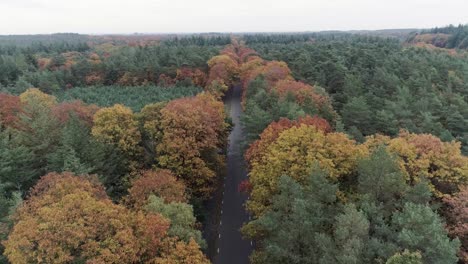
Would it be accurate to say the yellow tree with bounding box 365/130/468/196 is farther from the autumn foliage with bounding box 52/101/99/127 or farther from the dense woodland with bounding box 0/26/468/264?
the autumn foliage with bounding box 52/101/99/127

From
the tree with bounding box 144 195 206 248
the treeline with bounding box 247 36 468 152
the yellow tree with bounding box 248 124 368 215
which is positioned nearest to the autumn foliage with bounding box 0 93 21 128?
the tree with bounding box 144 195 206 248

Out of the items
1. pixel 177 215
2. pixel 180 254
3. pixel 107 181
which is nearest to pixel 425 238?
pixel 180 254

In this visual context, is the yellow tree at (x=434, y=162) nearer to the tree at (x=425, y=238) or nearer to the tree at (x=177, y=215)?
the tree at (x=425, y=238)

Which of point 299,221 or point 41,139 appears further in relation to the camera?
point 41,139

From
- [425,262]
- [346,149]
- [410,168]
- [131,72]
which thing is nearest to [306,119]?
[346,149]

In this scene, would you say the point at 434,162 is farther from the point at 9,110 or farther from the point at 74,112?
the point at 9,110

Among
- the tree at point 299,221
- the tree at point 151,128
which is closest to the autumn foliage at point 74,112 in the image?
the tree at point 151,128
